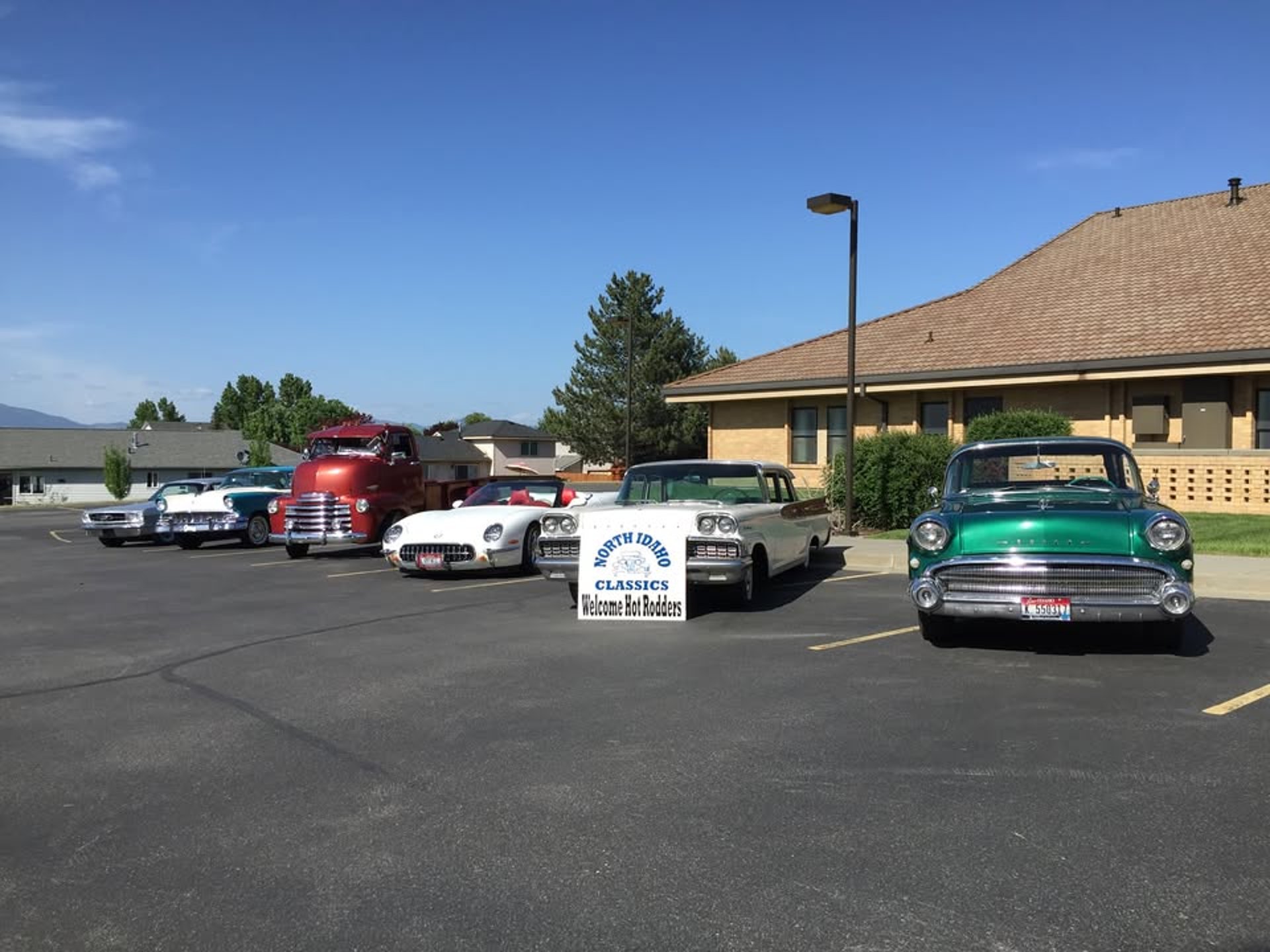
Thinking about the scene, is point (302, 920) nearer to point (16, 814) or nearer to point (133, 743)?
point (16, 814)

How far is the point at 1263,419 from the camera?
749 inches

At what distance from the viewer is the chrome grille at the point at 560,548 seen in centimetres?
983

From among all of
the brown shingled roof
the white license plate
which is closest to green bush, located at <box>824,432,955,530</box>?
the brown shingled roof

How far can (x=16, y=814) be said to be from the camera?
4406mm

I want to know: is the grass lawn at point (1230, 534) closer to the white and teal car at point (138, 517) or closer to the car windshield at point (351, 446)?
the car windshield at point (351, 446)

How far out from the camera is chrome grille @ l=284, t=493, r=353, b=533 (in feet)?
53.7

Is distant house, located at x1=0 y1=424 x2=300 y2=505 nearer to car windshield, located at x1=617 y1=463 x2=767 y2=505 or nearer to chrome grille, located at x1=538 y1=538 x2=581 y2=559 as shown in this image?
car windshield, located at x1=617 y1=463 x2=767 y2=505

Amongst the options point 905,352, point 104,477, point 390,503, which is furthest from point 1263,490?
point 104,477

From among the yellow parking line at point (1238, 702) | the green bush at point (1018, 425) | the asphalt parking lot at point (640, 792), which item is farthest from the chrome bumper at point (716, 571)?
the green bush at point (1018, 425)

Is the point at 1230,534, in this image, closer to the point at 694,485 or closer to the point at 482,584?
the point at 694,485

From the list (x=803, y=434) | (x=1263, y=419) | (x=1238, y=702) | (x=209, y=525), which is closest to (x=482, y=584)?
(x=1238, y=702)

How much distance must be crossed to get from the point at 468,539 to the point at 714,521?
14.2ft

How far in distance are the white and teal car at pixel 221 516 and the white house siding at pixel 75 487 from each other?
183 ft

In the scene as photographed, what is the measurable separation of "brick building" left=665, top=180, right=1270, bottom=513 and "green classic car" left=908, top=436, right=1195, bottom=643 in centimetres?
1259
